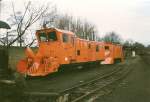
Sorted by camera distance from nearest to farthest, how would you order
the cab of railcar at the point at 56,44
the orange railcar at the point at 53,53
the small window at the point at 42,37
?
the orange railcar at the point at 53,53 → the cab of railcar at the point at 56,44 → the small window at the point at 42,37

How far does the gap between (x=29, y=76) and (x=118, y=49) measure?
27.6 m

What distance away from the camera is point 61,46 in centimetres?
2317

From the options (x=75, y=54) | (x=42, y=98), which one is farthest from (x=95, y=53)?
(x=42, y=98)

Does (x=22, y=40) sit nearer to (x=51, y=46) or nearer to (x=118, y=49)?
(x=118, y=49)

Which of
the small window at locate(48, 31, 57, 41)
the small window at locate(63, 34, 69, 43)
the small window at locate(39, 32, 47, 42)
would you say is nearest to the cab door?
the small window at locate(63, 34, 69, 43)

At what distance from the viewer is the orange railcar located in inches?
829

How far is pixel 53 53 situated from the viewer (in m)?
23.0

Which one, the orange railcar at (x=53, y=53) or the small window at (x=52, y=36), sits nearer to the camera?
the orange railcar at (x=53, y=53)

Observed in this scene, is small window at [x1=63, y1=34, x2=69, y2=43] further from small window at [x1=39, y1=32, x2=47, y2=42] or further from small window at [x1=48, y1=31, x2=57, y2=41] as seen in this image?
small window at [x1=39, y1=32, x2=47, y2=42]

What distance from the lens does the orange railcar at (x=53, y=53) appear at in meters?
21.0

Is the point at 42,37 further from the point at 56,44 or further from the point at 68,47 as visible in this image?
the point at 68,47

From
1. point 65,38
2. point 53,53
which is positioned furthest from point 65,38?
point 53,53

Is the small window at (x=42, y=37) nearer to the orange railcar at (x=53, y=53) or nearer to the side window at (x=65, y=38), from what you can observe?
the orange railcar at (x=53, y=53)

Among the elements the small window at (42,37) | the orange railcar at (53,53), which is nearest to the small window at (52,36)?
the orange railcar at (53,53)
